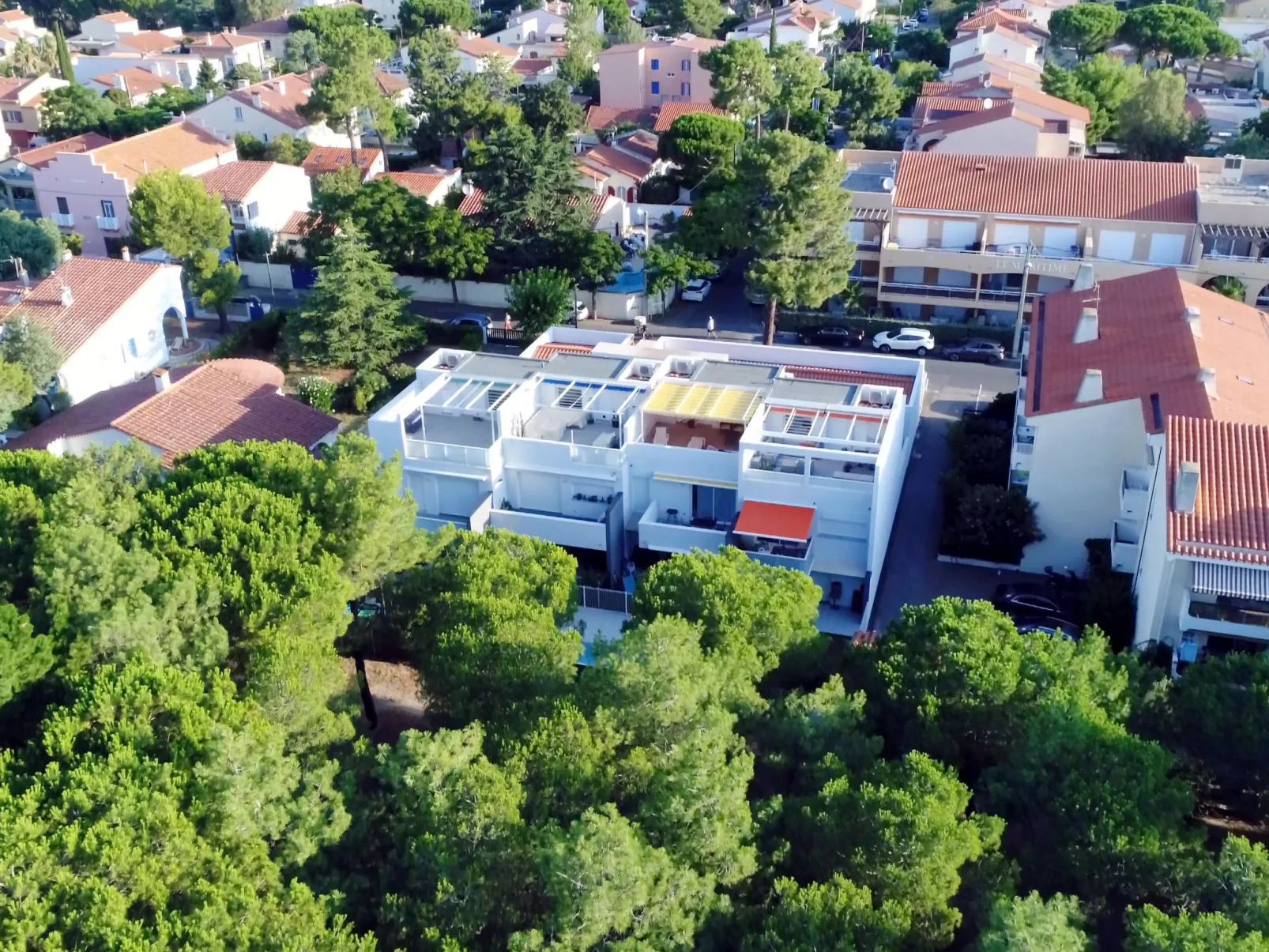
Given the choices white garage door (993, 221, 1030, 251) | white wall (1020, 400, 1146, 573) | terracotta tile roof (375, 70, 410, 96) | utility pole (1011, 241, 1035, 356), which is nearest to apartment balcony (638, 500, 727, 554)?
white wall (1020, 400, 1146, 573)

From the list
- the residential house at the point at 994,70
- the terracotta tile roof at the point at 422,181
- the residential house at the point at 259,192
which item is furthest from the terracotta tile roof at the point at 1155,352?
the residential house at the point at 994,70

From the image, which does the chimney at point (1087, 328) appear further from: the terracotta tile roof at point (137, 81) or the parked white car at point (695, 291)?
the terracotta tile roof at point (137, 81)

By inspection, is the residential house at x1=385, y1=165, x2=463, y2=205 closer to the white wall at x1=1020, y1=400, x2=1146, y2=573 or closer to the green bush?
the green bush

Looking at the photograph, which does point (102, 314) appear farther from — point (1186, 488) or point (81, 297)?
point (1186, 488)

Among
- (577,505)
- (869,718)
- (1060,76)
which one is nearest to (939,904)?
(869,718)

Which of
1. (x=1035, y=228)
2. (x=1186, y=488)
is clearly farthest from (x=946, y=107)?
(x=1186, y=488)
